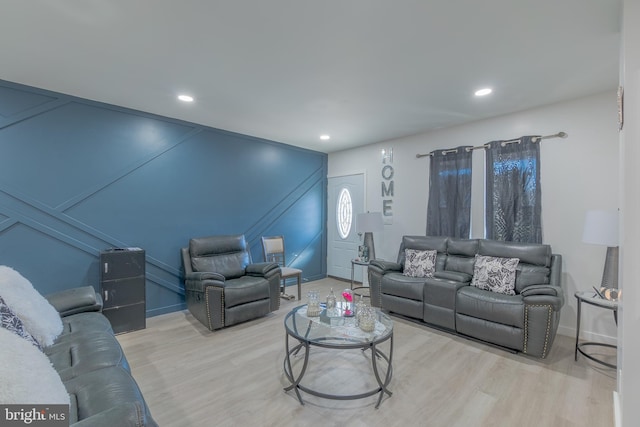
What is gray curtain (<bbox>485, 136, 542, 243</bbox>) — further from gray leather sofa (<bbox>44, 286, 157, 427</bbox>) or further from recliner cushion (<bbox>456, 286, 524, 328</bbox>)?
gray leather sofa (<bbox>44, 286, 157, 427</bbox>)

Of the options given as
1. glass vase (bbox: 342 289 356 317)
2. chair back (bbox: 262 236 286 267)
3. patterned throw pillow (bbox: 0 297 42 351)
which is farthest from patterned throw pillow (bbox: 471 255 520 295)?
patterned throw pillow (bbox: 0 297 42 351)

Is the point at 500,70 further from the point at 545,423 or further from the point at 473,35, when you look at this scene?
the point at 545,423

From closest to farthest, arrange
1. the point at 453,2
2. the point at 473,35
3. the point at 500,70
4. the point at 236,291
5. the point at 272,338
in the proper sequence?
the point at 453,2 → the point at 473,35 → the point at 500,70 → the point at 272,338 → the point at 236,291

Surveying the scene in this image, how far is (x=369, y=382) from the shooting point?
2.31m

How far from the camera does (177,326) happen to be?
3.45 m

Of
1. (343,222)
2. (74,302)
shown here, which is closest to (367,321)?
(74,302)

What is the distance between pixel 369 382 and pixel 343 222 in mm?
3633

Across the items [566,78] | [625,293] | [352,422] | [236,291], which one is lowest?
[352,422]

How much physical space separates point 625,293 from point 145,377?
3.26 m

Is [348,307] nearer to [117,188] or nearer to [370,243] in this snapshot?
[370,243]

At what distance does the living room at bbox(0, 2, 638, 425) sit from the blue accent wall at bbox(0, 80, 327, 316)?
0.01 m

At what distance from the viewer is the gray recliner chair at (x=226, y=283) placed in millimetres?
3256

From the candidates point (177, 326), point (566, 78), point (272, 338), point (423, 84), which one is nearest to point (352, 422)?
point (272, 338)

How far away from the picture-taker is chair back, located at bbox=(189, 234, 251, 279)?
151 inches
